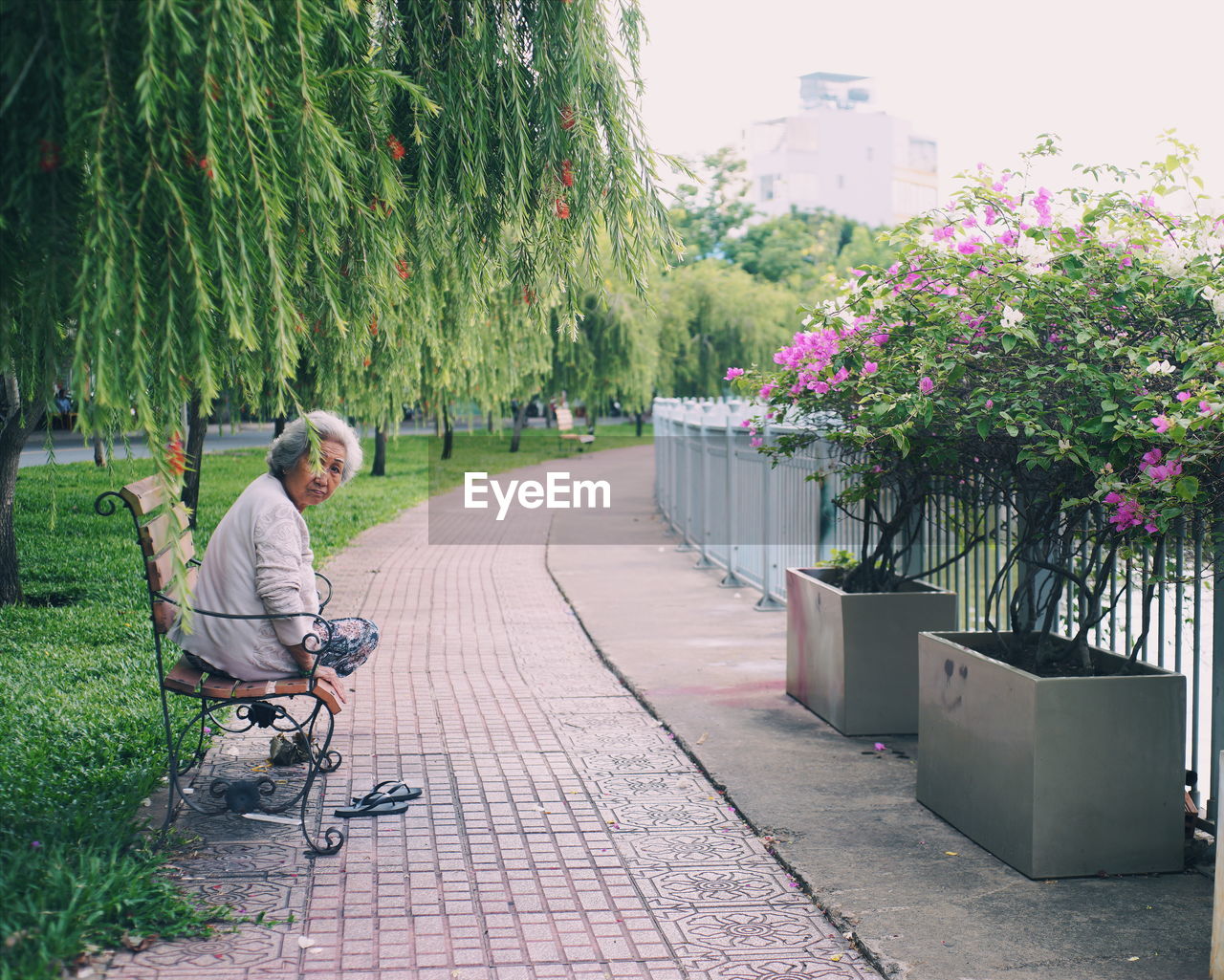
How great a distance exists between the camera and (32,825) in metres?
4.67

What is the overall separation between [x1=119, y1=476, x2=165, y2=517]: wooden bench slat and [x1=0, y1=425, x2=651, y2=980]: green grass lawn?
341 millimetres

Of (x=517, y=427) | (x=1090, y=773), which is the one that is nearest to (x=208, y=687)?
(x=1090, y=773)

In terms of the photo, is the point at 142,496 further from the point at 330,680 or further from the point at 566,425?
the point at 566,425

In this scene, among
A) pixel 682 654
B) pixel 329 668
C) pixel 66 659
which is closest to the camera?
pixel 329 668

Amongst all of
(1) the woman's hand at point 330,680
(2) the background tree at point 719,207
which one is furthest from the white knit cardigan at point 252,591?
(2) the background tree at point 719,207

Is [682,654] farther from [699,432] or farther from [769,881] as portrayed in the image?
[699,432]

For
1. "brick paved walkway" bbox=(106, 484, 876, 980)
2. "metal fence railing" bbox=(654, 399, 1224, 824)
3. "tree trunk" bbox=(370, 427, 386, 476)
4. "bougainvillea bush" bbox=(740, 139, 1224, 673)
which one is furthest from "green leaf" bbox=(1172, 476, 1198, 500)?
"tree trunk" bbox=(370, 427, 386, 476)

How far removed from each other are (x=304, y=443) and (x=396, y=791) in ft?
5.21

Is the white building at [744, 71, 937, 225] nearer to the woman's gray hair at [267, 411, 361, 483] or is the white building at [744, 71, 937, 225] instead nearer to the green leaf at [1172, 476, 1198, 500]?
the woman's gray hair at [267, 411, 361, 483]

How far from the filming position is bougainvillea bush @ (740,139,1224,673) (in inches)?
170

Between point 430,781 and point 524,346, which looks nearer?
point 430,781

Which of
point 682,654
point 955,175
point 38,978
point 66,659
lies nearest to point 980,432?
point 955,175

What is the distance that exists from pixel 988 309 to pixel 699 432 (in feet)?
34.5

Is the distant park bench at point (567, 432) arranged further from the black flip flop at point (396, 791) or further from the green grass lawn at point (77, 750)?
the black flip flop at point (396, 791)
